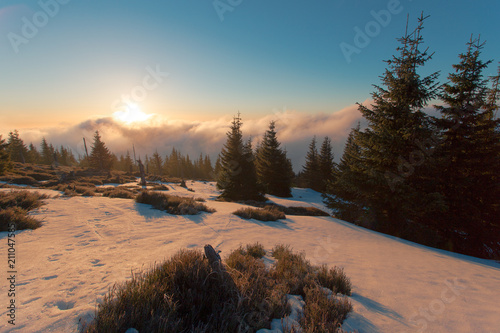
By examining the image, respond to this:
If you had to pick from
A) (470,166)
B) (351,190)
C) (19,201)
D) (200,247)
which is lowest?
(200,247)

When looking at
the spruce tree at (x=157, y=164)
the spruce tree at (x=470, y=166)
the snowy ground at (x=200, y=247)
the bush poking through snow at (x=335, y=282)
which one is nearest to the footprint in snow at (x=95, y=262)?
the snowy ground at (x=200, y=247)

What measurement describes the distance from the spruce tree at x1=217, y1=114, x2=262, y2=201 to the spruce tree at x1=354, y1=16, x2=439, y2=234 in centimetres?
1134

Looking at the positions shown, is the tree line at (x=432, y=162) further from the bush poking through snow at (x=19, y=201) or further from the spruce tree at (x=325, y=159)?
the spruce tree at (x=325, y=159)

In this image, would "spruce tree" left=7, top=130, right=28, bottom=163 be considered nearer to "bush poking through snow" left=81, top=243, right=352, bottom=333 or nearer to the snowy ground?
the snowy ground

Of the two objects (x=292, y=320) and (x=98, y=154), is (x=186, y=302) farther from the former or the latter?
(x=98, y=154)

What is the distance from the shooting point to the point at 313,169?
41875mm

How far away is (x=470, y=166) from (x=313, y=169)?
32363 millimetres

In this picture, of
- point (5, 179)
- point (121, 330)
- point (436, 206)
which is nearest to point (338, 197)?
point (436, 206)

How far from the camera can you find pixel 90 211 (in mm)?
6914

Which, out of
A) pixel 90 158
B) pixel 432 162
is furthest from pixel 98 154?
pixel 432 162

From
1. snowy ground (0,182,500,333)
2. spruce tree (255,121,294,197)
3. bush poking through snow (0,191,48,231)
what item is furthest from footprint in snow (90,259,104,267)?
spruce tree (255,121,294,197)

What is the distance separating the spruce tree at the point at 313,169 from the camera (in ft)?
131

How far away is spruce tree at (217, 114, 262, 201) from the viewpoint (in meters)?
19.6

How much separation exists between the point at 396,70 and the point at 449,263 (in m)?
9.28
